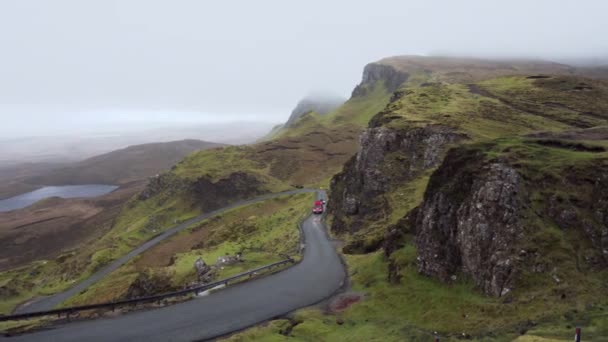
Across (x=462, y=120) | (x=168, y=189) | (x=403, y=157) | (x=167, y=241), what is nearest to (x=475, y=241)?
(x=403, y=157)

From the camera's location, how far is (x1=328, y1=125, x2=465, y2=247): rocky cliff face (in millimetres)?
60250

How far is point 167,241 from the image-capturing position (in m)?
97.3

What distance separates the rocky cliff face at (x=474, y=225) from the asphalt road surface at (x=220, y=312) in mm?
10629

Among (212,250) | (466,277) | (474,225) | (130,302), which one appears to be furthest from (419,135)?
(130,302)

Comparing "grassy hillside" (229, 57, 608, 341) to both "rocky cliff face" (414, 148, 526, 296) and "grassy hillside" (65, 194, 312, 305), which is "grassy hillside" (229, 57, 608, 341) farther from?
"grassy hillside" (65, 194, 312, 305)

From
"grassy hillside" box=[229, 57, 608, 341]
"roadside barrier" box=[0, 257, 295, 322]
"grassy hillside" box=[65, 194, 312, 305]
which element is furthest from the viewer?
"grassy hillside" box=[65, 194, 312, 305]

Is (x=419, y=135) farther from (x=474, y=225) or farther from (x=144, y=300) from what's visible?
(x=144, y=300)

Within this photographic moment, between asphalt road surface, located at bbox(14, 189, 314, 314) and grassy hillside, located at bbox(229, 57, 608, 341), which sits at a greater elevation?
grassy hillside, located at bbox(229, 57, 608, 341)

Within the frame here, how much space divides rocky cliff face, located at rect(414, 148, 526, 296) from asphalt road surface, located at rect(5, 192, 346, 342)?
1063 cm

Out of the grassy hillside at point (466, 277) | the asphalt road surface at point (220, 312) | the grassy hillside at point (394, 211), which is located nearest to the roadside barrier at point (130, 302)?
the asphalt road surface at point (220, 312)

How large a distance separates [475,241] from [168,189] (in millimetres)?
121474

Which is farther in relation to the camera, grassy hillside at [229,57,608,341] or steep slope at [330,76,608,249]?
steep slope at [330,76,608,249]

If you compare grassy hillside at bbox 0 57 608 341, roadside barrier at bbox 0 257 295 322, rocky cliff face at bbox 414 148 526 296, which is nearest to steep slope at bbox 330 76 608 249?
grassy hillside at bbox 0 57 608 341

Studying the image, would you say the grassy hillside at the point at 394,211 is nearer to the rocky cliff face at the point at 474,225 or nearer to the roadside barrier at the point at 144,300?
the rocky cliff face at the point at 474,225
